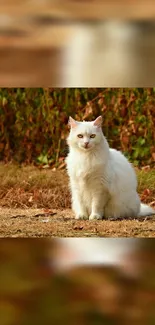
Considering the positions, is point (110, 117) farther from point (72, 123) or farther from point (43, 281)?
point (43, 281)

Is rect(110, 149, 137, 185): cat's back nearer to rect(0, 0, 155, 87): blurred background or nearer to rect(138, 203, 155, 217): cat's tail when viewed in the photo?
rect(138, 203, 155, 217): cat's tail

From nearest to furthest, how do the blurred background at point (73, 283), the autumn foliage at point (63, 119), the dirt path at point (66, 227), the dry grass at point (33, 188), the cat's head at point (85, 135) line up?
the blurred background at point (73, 283), the dirt path at point (66, 227), the cat's head at point (85, 135), the dry grass at point (33, 188), the autumn foliage at point (63, 119)

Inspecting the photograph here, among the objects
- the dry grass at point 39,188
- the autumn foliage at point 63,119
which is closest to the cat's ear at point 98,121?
the dry grass at point 39,188

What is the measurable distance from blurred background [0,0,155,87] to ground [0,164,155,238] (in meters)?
0.76

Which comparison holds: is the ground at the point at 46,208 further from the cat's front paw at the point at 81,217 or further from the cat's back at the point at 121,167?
the cat's back at the point at 121,167

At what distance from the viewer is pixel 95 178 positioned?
2.48 metres

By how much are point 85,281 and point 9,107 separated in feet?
7.64

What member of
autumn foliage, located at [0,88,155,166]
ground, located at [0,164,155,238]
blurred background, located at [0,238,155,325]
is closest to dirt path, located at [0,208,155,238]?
ground, located at [0,164,155,238]

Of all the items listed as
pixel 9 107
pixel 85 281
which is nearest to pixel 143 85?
pixel 85 281

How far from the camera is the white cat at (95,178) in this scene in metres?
2.49

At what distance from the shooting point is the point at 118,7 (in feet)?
4.92

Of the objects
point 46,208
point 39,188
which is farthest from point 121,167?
point 39,188

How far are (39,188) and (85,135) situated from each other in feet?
2.90

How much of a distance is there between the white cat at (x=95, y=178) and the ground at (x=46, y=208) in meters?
0.08
